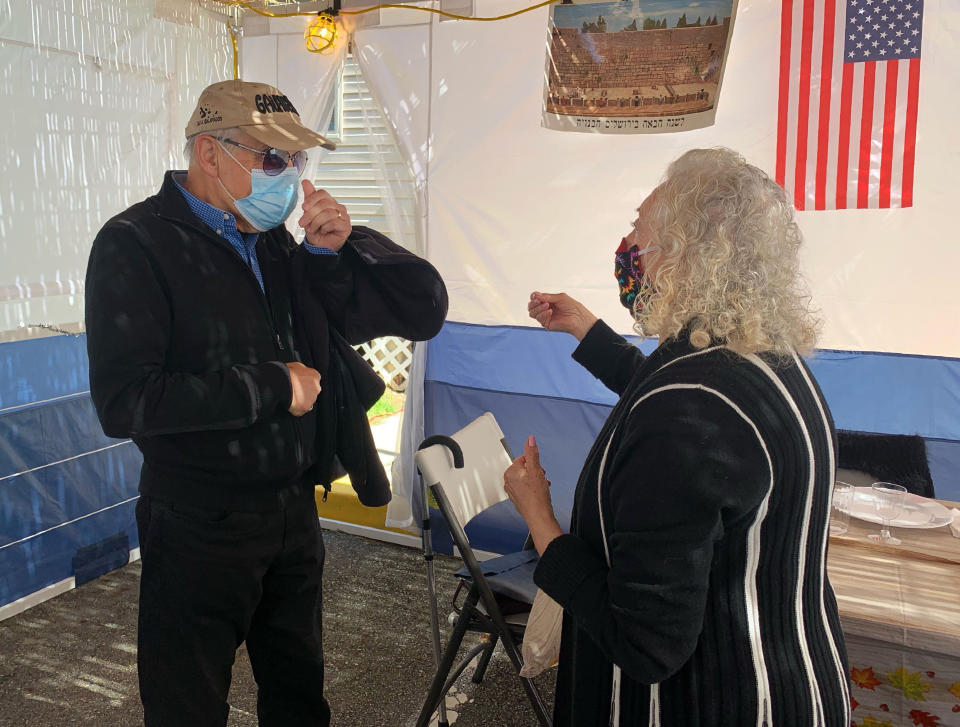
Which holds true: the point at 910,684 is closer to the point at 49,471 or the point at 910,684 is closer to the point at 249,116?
the point at 249,116

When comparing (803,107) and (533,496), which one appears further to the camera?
(803,107)

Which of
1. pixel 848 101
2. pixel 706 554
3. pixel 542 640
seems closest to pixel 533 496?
pixel 706 554

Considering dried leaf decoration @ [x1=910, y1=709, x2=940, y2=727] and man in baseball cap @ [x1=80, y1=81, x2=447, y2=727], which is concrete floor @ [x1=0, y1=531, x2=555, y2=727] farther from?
dried leaf decoration @ [x1=910, y1=709, x2=940, y2=727]

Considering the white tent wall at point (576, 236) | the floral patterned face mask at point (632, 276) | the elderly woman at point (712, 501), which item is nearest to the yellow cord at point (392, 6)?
the white tent wall at point (576, 236)

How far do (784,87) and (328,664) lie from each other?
8.41ft

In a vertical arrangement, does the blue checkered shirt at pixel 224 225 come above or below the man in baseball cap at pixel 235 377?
above

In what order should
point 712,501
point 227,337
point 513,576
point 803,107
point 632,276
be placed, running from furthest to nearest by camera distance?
point 803,107
point 513,576
point 227,337
point 632,276
point 712,501

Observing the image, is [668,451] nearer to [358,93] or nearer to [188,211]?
[188,211]

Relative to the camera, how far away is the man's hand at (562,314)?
Answer: 6.32 feet

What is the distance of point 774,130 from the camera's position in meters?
2.95

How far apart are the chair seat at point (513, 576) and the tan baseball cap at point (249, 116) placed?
120 cm

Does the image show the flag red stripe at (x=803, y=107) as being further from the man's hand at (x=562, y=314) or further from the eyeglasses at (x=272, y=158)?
the eyeglasses at (x=272, y=158)

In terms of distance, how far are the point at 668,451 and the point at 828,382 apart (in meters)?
2.24

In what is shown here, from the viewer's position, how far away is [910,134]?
2762mm
